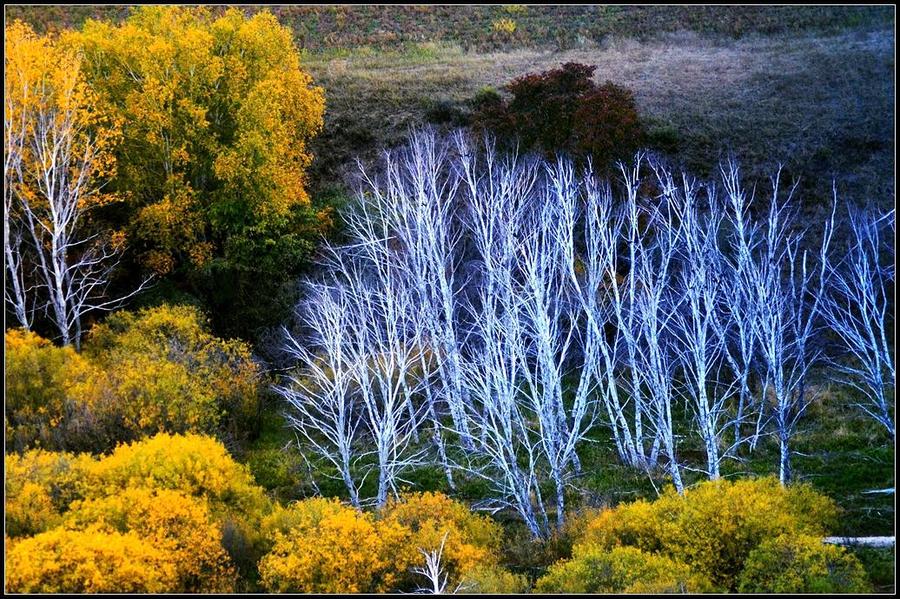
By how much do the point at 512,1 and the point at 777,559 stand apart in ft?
161

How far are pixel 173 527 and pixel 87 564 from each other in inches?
90.7

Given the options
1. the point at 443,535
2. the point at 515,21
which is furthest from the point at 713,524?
the point at 515,21

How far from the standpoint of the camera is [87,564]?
701 inches

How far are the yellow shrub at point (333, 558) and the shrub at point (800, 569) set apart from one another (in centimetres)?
739

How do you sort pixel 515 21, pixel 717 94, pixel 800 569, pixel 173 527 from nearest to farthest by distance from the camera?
pixel 800 569 < pixel 173 527 < pixel 717 94 < pixel 515 21

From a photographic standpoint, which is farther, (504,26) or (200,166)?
(504,26)

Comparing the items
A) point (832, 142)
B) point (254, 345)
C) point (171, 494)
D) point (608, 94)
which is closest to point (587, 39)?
point (832, 142)

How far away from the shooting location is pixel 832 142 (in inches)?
1587

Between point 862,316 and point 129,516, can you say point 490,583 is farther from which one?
point 862,316

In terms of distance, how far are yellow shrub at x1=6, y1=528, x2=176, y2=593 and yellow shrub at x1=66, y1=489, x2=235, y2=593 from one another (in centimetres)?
39

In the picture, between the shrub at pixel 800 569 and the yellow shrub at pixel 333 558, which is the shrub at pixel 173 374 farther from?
the shrub at pixel 800 569

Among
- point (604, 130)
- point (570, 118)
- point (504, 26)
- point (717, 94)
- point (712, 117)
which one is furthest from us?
point (504, 26)

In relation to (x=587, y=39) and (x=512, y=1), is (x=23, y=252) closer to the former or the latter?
(x=587, y=39)

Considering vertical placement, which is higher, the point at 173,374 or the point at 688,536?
the point at 173,374
